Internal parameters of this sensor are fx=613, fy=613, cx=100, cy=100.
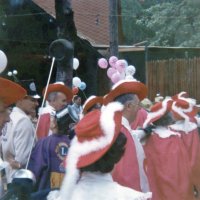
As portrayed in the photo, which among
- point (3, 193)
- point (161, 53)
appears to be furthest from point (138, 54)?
point (3, 193)

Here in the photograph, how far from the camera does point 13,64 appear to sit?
14.9m

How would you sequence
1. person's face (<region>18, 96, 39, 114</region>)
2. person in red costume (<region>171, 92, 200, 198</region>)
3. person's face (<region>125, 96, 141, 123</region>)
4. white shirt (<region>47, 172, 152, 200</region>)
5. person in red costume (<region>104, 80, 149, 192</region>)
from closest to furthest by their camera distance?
white shirt (<region>47, 172, 152, 200</region>), person in red costume (<region>104, 80, 149, 192</region>), person's face (<region>125, 96, 141, 123</region>), person's face (<region>18, 96, 39, 114</region>), person in red costume (<region>171, 92, 200, 198</region>)

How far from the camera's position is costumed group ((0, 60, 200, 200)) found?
3.48 meters

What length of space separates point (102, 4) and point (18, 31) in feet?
24.2

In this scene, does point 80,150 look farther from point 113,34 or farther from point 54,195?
point 113,34

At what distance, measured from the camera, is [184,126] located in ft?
23.2

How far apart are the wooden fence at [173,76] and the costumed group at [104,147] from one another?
8.04 metres

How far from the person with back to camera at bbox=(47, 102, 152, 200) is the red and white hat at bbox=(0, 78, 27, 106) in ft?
2.07

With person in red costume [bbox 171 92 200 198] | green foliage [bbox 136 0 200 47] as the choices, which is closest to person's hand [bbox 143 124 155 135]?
person in red costume [bbox 171 92 200 198]

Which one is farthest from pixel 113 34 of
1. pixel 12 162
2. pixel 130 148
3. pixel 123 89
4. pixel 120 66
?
pixel 130 148

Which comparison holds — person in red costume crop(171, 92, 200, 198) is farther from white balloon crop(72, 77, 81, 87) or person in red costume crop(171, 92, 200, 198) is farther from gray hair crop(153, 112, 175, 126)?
white balloon crop(72, 77, 81, 87)

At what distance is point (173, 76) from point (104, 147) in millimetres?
13522

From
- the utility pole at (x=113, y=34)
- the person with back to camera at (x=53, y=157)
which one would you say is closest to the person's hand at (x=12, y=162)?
the person with back to camera at (x=53, y=157)

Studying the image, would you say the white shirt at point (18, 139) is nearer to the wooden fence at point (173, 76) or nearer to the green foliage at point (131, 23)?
the wooden fence at point (173, 76)
